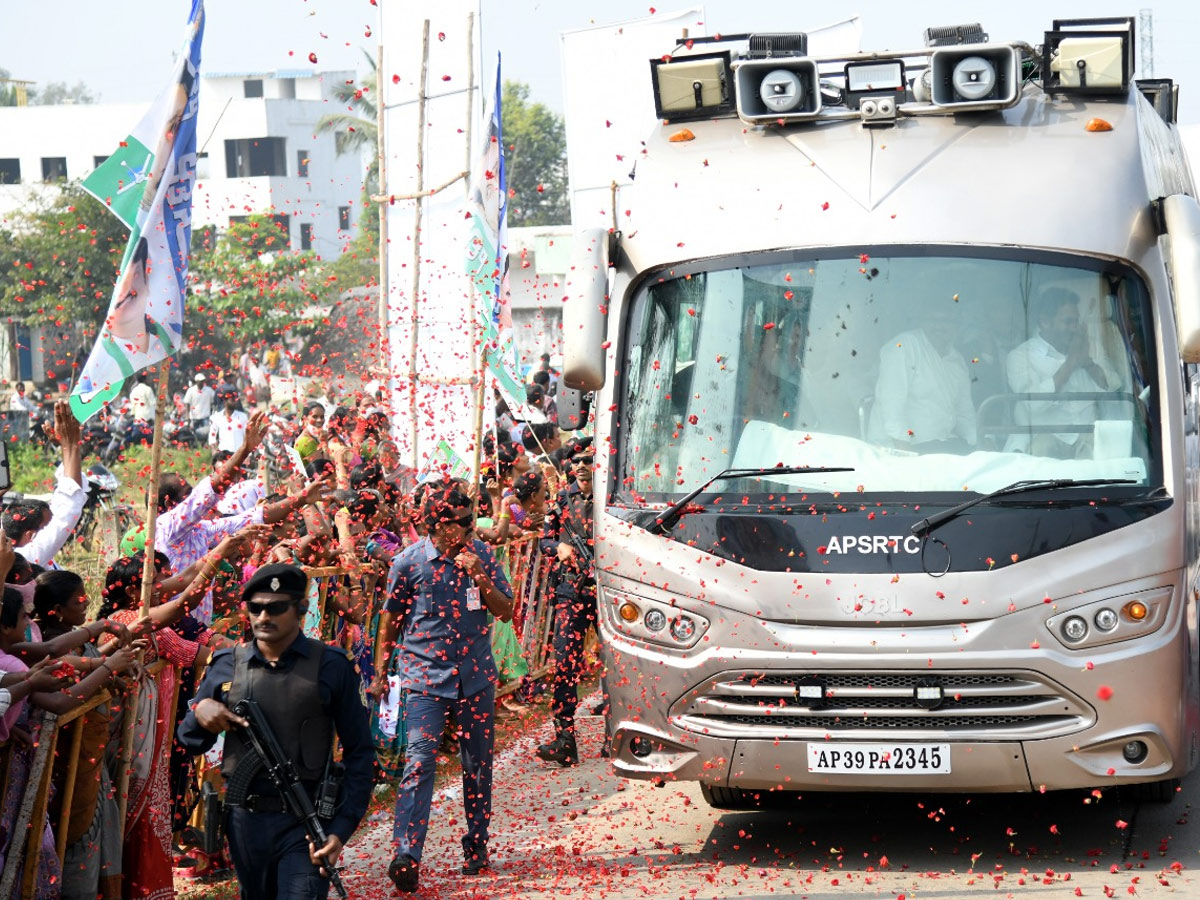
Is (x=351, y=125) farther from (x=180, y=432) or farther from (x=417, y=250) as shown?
(x=417, y=250)

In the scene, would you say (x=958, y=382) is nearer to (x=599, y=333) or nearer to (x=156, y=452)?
(x=599, y=333)

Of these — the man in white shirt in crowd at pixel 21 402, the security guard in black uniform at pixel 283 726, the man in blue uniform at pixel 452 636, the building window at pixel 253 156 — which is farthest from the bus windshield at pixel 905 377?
the building window at pixel 253 156

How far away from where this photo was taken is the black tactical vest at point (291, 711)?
5953mm

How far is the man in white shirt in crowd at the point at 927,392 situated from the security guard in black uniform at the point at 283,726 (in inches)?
116

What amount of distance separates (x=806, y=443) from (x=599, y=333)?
45.9 inches

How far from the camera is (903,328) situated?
25.8ft

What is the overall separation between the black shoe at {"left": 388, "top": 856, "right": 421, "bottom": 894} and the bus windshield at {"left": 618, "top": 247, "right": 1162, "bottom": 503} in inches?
77.5

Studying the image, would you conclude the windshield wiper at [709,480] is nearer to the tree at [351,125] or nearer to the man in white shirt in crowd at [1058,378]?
the man in white shirt in crowd at [1058,378]

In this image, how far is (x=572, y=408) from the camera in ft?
29.9

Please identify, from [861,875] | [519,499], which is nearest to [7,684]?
[861,875]

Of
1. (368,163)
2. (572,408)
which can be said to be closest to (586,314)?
(572,408)

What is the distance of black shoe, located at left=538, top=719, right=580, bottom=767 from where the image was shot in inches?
412

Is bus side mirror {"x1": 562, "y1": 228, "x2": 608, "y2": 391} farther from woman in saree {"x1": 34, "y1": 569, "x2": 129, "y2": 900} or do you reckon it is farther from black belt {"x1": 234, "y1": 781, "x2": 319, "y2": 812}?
black belt {"x1": 234, "y1": 781, "x2": 319, "y2": 812}

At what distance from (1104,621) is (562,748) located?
161 inches
